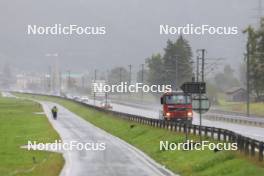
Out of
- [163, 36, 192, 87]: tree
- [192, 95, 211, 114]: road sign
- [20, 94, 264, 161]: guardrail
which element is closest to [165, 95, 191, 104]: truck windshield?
[20, 94, 264, 161]: guardrail

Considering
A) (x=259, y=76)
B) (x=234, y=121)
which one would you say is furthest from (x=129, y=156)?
(x=259, y=76)

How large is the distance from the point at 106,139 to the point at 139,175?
29205 millimetres

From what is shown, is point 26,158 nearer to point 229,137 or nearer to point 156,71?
point 229,137

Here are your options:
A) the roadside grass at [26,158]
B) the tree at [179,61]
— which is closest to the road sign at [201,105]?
the roadside grass at [26,158]

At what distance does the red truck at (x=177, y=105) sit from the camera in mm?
66062

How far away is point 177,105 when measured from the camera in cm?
6606

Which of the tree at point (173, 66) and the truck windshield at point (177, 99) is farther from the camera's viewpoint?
the tree at point (173, 66)

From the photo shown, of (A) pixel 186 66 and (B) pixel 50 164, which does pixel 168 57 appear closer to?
(A) pixel 186 66

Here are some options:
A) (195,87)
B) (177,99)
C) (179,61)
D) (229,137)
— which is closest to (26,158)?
(195,87)

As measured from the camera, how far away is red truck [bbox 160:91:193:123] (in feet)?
217

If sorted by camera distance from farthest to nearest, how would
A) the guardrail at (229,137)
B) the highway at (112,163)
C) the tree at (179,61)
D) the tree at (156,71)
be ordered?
the tree at (156,71) < the tree at (179,61) < the highway at (112,163) < the guardrail at (229,137)

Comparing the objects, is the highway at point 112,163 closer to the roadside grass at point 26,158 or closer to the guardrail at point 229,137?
the roadside grass at point 26,158

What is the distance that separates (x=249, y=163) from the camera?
31453 millimetres

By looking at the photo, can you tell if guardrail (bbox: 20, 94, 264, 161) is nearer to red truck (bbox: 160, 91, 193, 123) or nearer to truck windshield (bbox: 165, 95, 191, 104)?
red truck (bbox: 160, 91, 193, 123)
